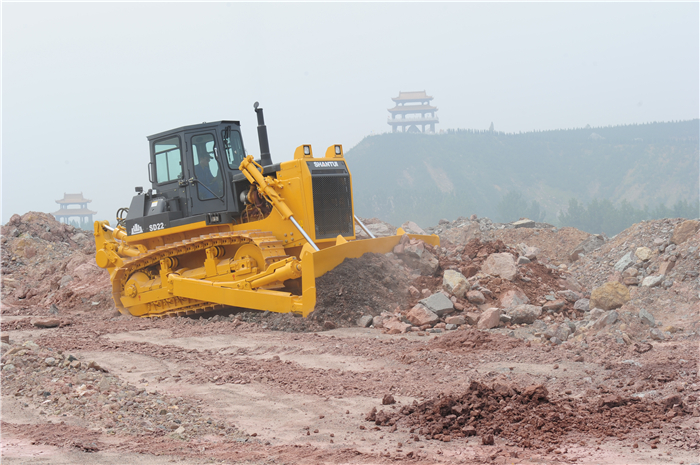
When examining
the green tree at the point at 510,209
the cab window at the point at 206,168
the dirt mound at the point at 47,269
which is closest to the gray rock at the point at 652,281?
the cab window at the point at 206,168

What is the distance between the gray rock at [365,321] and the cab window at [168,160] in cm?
432

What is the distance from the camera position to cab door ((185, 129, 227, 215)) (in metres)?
10.3

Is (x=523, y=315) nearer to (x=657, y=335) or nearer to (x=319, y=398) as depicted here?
(x=657, y=335)

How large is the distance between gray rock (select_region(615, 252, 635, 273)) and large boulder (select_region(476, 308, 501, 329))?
429cm

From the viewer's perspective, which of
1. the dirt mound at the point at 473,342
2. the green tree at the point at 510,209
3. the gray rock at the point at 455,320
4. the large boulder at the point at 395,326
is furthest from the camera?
the green tree at the point at 510,209

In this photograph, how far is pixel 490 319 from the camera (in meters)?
8.19

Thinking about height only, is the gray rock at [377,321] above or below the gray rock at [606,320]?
below

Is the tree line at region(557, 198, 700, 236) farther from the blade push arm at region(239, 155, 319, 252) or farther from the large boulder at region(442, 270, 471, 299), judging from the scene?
the blade push arm at region(239, 155, 319, 252)

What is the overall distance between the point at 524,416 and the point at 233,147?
7583 millimetres

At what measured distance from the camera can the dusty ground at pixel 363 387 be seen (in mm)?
4000

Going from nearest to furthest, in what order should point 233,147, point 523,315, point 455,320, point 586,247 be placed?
point 523,315, point 455,320, point 233,147, point 586,247

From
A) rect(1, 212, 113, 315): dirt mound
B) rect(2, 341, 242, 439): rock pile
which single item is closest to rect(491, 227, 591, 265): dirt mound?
rect(1, 212, 113, 315): dirt mound

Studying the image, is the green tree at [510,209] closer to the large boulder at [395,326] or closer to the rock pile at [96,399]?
the large boulder at [395,326]

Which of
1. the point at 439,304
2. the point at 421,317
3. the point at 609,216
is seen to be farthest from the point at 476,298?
the point at 609,216
